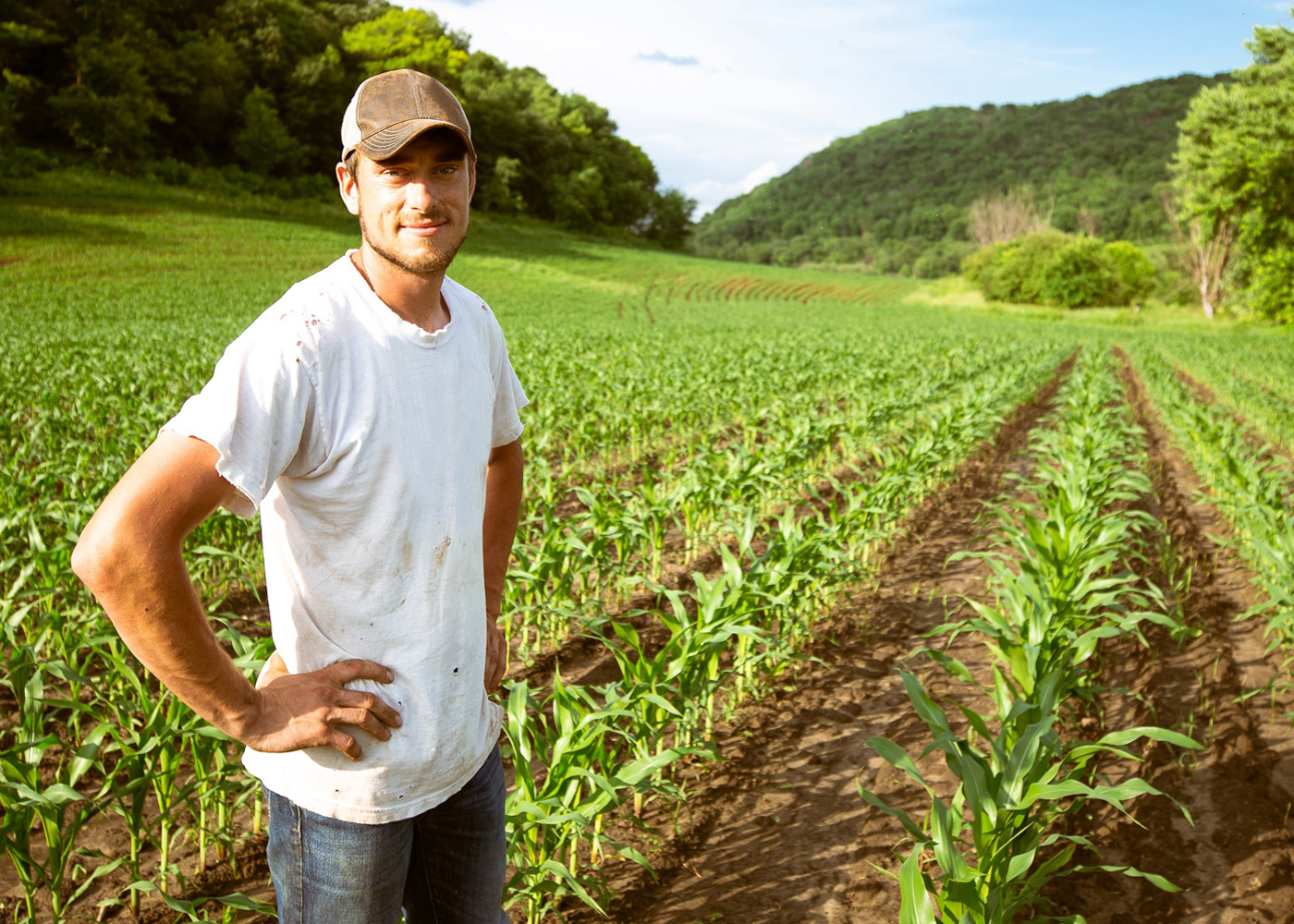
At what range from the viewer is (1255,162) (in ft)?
84.5

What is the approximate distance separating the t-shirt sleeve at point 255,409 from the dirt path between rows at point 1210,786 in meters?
3.03

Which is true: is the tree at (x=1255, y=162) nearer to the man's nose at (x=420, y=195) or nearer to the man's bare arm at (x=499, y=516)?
the man's bare arm at (x=499, y=516)

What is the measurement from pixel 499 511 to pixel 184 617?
0.83m

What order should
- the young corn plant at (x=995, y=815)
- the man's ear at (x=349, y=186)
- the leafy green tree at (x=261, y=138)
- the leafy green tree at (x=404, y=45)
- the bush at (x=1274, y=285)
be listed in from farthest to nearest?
the leafy green tree at (x=404, y=45)
the leafy green tree at (x=261, y=138)
the bush at (x=1274, y=285)
the young corn plant at (x=995, y=815)
the man's ear at (x=349, y=186)

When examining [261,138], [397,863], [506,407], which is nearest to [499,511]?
[506,407]

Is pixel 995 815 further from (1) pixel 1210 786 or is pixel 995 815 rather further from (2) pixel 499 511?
(1) pixel 1210 786

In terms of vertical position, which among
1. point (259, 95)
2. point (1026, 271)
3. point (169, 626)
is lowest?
point (169, 626)

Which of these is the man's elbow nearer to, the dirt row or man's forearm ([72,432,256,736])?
man's forearm ([72,432,256,736])

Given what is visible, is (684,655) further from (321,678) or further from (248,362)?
(248,362)

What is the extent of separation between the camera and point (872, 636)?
16.7 ft

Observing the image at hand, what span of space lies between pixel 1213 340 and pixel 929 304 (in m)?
21.8

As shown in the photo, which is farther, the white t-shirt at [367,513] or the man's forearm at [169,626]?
the white t-shirt at [367,513]

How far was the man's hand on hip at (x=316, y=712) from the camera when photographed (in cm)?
132

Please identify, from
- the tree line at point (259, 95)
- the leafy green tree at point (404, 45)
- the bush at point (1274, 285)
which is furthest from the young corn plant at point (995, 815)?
the leafy green tree at point (404, 45)
